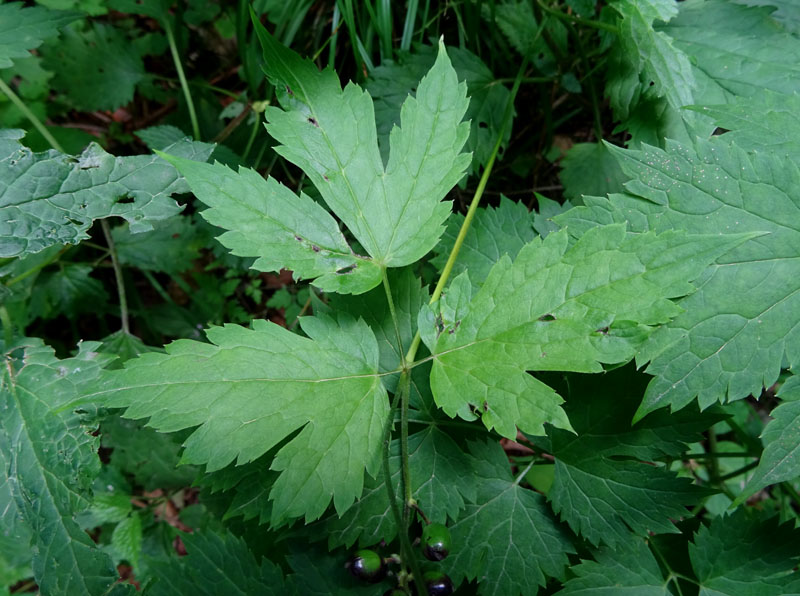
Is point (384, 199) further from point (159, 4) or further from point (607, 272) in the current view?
point (159, 4)

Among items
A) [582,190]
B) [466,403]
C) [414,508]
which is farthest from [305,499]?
[582,190]

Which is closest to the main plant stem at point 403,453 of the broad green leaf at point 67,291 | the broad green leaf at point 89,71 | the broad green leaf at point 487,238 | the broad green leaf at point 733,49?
the broad green leaf at point 487,238

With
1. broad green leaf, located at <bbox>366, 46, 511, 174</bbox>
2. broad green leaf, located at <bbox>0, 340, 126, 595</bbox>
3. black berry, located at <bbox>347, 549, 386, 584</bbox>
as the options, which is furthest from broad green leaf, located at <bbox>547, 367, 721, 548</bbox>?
broad green leaf, located at <bbox>0, 340, 126, 595</bbox>

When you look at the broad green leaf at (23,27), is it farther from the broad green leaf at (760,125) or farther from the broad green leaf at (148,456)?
the broad green leaf at (760,125)

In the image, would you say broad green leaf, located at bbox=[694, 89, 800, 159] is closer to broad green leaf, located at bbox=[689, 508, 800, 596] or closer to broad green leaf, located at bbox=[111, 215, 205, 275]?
broad green leaf, located at bbox=[689, 508, 800, 596]

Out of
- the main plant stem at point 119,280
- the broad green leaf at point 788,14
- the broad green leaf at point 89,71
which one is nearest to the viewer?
the broad green leaf at point 788,14

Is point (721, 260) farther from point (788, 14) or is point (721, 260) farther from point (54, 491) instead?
point (54, 491)
